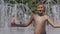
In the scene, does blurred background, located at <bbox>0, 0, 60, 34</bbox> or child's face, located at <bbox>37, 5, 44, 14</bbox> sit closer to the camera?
child's face, located at <bbox>37, 5, 44, 14</bbox>

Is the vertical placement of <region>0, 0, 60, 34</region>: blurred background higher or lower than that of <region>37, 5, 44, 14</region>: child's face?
lower

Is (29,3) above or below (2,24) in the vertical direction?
above

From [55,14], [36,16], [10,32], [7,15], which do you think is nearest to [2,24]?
[7,15]

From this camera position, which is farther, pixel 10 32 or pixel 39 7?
pixel 10 32

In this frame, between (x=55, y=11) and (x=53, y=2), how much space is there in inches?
31.7

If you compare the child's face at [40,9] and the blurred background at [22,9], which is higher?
the child's face at [40,9]

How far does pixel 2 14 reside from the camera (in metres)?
8.64

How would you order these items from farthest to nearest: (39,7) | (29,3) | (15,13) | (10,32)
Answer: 1. (29,3)
2. (15,13)
3. (10,32)
4. (39,7)

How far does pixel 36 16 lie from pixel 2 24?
13.9 feet

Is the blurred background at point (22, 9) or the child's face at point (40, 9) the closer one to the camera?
the child's face at point (40, 9)

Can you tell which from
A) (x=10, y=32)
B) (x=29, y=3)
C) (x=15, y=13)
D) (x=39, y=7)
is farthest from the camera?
(x=29, y=3)

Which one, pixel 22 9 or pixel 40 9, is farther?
pixel 22 9

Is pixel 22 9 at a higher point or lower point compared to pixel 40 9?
lower

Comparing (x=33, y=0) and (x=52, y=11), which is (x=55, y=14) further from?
(x=33, y=0)
